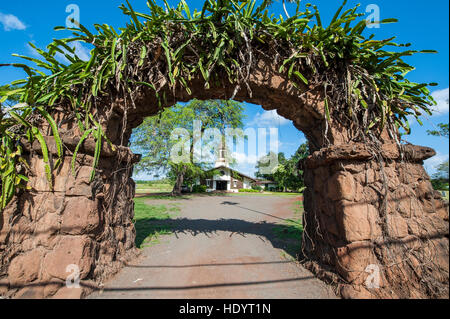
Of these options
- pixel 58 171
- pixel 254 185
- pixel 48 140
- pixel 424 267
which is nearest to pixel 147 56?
pixel 48 140

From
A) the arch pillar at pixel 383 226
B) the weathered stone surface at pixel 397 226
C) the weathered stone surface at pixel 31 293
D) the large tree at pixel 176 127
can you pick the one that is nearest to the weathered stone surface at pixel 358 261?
the arch pillar at pixel 383 226

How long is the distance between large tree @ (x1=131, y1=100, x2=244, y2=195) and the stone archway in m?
14.0

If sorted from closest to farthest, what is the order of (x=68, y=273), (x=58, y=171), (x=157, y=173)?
(x=68, y=273)
(x=58, y=171)
(x=157, y=173)

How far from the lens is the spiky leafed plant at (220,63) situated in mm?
2590

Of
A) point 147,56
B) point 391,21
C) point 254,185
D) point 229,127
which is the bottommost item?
point 254,185

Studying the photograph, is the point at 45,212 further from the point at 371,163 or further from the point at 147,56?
the point at 371,163

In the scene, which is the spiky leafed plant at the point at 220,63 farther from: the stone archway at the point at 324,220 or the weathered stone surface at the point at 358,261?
the weathered stone surface at the point at 358,261

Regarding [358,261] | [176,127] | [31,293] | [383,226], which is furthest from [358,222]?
[176,127]

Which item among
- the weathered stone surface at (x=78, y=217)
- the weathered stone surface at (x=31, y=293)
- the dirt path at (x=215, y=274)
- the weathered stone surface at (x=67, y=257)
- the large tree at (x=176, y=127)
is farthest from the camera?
the large tree at (x=176, y=127)

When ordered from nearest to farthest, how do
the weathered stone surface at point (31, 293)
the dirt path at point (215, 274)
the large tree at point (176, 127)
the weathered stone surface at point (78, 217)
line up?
the weathered stone surface at point (31, 293)
the weathered stone surface at point (78, 217)
the dirt path at point (215, 274)
the large tree at point (176, 127)

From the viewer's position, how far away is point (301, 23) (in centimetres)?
277

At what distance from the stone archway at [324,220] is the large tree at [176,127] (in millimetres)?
13972

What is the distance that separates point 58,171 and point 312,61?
370cm

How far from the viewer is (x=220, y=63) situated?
2.78 meters
